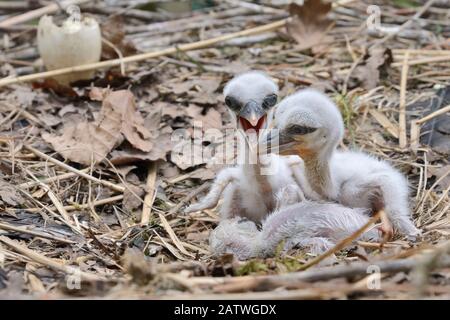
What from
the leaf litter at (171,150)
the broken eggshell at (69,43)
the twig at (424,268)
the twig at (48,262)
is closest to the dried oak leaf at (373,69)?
the leaf litter at (171,150)

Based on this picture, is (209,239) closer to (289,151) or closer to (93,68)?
(289,151)

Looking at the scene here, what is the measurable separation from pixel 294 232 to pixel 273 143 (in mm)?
342

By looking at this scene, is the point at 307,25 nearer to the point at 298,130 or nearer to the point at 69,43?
the point at 69,43

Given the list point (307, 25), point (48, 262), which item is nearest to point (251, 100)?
point (48, 262)

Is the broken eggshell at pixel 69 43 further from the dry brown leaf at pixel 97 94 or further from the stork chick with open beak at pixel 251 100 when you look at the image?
the stork chick with open beak at pixel 251 100

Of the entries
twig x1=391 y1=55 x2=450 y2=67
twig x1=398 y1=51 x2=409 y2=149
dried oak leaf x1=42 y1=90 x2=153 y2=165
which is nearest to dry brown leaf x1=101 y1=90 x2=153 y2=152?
dried oak leaf x1=42 y1=90 x2=153 y2=165

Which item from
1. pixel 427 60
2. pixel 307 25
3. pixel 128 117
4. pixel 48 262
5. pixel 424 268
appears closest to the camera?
pixel 424 268

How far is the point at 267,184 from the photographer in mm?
3201

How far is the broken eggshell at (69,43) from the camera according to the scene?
4266 mm

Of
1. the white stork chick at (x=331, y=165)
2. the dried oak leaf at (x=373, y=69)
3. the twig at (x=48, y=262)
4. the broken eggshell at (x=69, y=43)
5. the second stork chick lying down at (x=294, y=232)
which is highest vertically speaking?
the broken eggshell at (x=69, y=43)

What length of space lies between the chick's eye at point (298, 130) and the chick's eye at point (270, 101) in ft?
0.67

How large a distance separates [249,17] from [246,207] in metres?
2.28

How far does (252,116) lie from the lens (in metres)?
3.00

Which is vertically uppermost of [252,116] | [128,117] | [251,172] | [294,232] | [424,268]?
[128,117]
